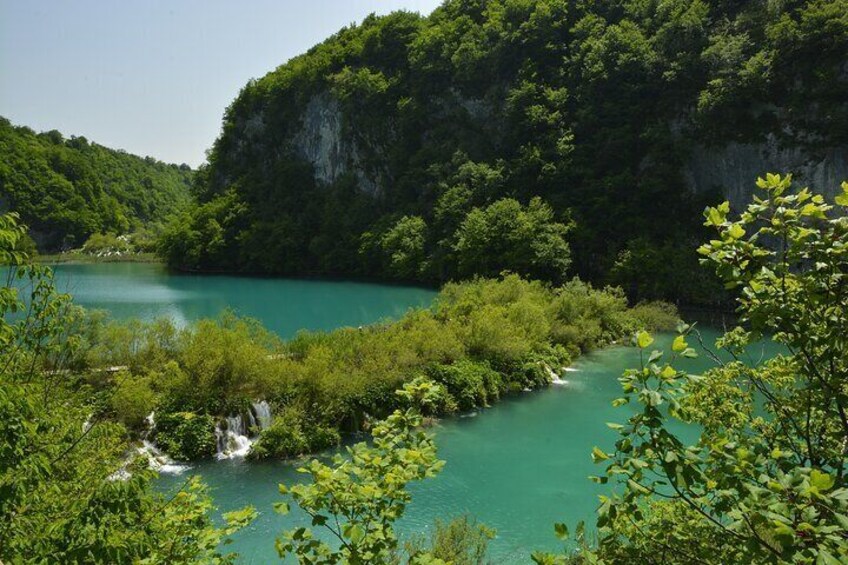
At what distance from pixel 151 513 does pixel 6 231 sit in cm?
258

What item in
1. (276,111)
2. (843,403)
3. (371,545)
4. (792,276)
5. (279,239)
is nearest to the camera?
(843,403)

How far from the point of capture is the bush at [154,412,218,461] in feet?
47.8

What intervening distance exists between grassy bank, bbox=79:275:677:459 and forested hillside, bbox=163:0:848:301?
2048cm

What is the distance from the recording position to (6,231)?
355 centimetres

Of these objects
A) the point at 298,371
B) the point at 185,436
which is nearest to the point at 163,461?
the point at 185,436

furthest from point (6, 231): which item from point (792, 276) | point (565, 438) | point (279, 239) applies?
point (279, 239)

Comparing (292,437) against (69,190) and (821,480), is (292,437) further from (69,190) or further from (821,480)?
(69,190)

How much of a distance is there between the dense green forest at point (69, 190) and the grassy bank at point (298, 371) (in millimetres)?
71069

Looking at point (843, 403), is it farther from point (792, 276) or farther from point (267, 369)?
point (267, 369)

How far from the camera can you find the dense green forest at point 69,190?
308ft

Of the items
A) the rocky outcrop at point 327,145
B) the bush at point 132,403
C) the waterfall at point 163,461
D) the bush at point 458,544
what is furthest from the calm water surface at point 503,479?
the rocky outcrop at point 327,145

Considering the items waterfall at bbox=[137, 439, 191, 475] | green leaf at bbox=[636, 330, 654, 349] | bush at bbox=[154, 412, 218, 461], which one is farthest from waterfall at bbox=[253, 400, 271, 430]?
green leaf at bbox=[636, 330, 654, 349]

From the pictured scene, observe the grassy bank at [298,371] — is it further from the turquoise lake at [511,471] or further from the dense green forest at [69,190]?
the dense green forest at [69,190]

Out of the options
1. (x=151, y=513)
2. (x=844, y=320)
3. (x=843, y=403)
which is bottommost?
(x=151, y=513)
